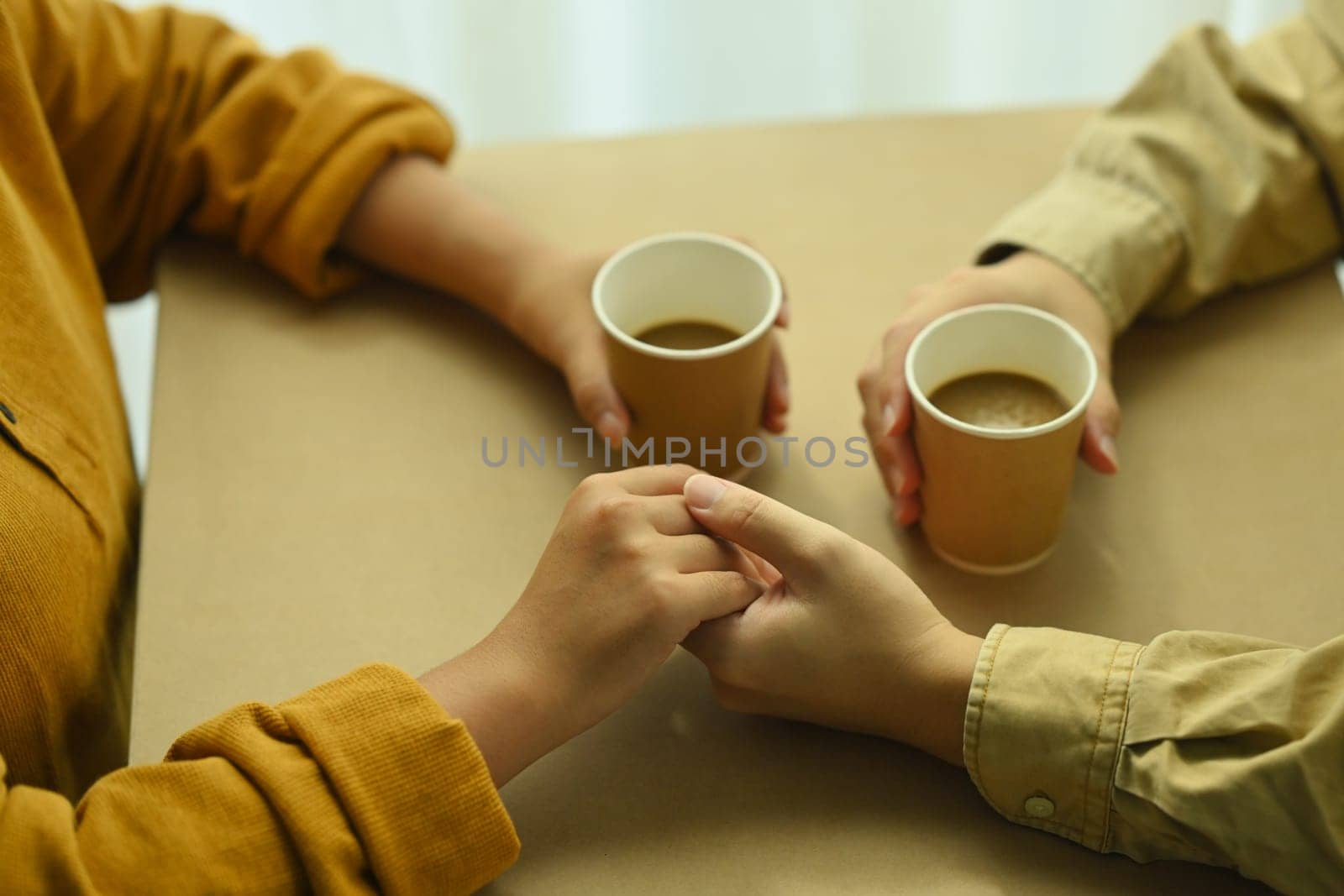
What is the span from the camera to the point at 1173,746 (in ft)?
1.91

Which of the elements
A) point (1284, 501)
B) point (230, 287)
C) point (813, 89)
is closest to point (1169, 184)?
point (1284, 501)

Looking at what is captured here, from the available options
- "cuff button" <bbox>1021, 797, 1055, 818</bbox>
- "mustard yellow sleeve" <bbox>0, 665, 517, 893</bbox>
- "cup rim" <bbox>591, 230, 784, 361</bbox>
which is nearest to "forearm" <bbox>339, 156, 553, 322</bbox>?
"cup rim" <bbox>591, 230, 784, 361</bbox>

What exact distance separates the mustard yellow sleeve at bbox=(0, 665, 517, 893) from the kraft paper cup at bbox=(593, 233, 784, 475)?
22 cm

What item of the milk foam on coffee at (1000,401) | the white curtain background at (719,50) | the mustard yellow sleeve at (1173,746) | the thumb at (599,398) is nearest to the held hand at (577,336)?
the thumb at (599,398)

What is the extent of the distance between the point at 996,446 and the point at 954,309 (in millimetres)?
165

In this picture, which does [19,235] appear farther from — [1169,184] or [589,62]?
[589,62]

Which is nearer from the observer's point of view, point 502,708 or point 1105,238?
point 502,708

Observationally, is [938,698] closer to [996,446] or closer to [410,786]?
[996,446]

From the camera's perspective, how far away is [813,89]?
1673mm

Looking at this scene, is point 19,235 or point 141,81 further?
point 141,81

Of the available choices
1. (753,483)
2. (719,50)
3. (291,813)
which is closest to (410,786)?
(291,813)

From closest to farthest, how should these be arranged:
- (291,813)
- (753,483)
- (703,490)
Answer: (291,813), (703,490), (753,483)

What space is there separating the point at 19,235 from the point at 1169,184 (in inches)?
28.4

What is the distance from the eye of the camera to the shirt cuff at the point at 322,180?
903mm
